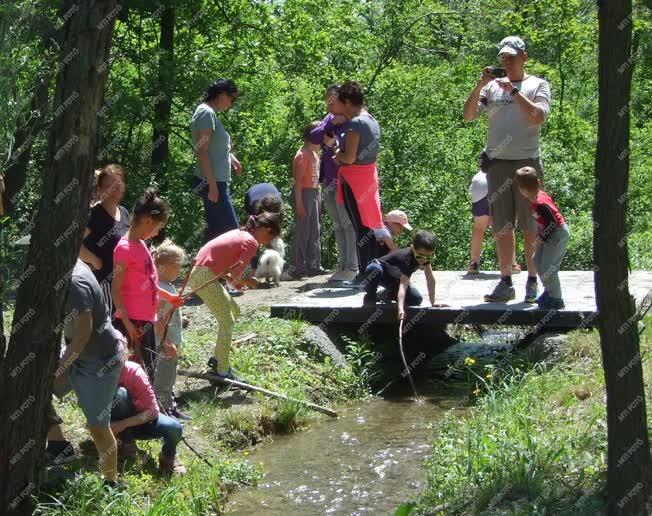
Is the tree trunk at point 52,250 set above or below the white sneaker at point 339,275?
above

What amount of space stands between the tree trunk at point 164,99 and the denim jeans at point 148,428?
33.2 ft

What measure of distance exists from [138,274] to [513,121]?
162 inches

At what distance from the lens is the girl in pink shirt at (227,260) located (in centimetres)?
822

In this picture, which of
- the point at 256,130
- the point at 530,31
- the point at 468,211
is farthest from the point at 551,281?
the point at 530,31

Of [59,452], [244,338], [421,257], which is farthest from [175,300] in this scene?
[421,257]

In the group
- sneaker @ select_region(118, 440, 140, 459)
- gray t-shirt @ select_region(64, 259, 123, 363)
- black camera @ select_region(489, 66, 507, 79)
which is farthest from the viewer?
black camera @ select_region(489, 66, 507, 79)

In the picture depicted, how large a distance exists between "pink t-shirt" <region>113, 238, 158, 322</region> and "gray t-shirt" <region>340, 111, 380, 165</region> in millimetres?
3882

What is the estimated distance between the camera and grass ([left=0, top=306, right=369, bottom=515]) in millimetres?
6090

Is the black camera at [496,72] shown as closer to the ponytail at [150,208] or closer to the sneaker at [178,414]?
the ponytail at [150,208]

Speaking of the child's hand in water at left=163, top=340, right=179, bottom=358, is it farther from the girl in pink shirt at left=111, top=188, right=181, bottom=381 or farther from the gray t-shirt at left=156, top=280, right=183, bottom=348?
the girl in pink shirt at left=111, top=188, right=181, bottom=381

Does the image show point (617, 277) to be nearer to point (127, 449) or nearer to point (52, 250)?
point (52, 250)

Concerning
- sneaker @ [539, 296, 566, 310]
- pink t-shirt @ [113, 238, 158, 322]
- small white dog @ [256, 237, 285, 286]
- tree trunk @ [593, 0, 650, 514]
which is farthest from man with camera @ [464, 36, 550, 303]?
tree trunk @ [593, 0, 650, 514]

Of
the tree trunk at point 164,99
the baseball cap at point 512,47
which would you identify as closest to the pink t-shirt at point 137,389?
the baseball cap at point 512,47

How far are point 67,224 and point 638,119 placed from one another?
2715 centimetres
